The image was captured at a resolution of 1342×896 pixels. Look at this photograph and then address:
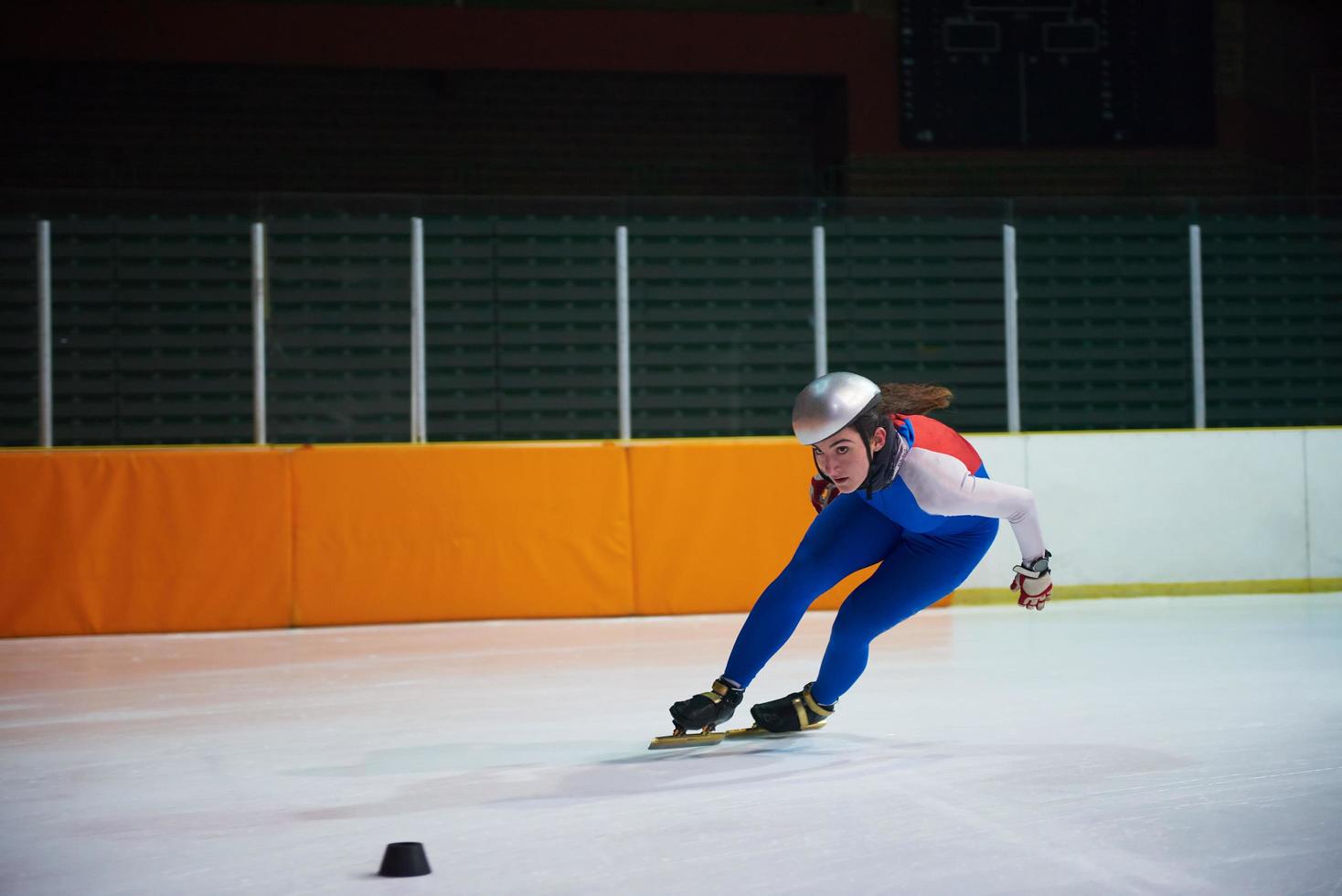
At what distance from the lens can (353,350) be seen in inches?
354

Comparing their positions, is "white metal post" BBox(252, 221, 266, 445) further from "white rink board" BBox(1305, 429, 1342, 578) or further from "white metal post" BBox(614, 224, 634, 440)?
"white rink board" BBox(1305, 429, 1342, 578)

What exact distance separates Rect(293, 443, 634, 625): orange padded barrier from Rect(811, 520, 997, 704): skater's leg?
425cm

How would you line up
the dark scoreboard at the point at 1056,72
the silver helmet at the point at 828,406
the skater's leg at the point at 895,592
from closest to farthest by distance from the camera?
1. the silver helmet at the point at 828,406
2. the skater's leg at the point at 895,592
3. the dark scoreboard at the point at 1056,72

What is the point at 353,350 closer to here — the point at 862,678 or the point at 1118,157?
the point at 862,678

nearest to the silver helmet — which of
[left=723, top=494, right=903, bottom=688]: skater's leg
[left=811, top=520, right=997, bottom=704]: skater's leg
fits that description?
[left=723, top=494, right=903, bottom=688]: skater's leg

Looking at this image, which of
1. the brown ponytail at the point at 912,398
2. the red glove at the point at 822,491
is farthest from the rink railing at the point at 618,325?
the brown ponytail at the point at 912,398

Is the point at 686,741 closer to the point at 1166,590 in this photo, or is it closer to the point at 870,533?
the point at 870,533

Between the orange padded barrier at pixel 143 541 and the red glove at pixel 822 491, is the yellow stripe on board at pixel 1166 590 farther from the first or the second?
the red glove at pixel 822 491

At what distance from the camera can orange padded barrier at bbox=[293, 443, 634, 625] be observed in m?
8.68

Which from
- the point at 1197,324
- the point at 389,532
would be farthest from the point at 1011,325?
the point at 389,532

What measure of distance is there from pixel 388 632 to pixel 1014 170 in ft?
33.0

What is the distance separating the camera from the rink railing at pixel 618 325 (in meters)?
8.62

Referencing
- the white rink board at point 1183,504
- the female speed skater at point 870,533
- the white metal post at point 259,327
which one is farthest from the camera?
the white rink board at point 1183,504

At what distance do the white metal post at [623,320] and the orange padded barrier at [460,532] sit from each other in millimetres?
375
